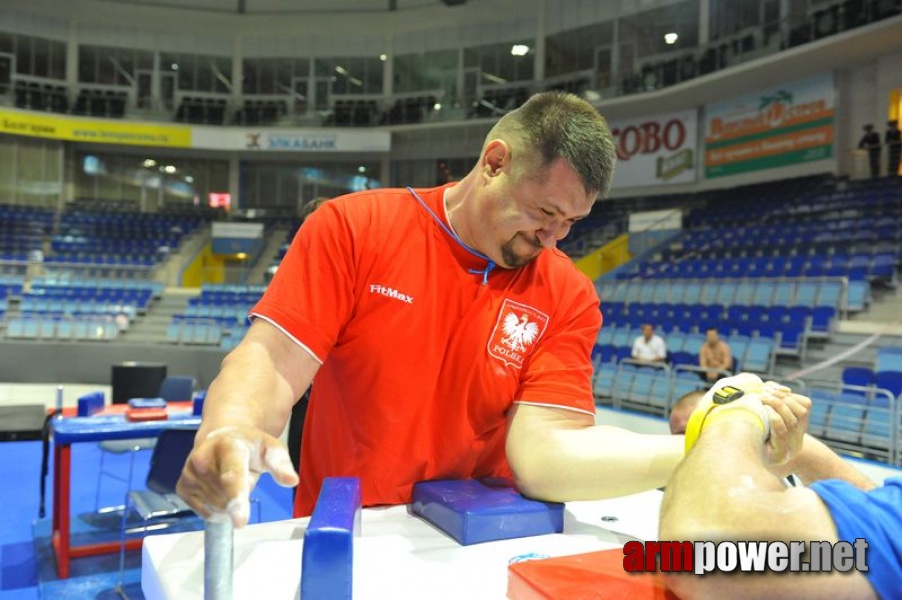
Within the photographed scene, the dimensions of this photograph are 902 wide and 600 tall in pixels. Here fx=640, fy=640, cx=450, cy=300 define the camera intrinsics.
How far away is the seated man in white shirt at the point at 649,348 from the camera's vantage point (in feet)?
23.7

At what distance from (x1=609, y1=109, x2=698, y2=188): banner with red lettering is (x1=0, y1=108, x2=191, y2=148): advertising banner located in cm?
1230

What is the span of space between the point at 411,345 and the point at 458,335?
11 cm

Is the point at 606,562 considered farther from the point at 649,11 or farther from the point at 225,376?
the point at 649,11

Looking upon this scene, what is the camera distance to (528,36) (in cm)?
1839

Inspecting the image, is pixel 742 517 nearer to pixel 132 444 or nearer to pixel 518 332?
pixel 518 332

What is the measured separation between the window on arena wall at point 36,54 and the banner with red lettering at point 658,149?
16.6m

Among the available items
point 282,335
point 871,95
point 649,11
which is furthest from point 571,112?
point 649,11

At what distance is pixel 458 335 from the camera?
1.28 meters

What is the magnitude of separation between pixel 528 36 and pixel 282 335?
1908 cm

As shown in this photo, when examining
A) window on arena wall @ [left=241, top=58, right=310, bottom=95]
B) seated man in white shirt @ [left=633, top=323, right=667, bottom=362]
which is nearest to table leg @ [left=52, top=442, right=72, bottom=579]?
seated man in white shirt @ [left=633, top=323, right=667, bottom=362]

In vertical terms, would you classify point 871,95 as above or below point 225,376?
above

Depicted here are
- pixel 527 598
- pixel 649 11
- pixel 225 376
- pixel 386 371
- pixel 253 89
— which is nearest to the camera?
pixel 527 598

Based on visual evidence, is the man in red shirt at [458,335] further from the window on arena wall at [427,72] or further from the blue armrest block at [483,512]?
the window on arena wall at [427,72]

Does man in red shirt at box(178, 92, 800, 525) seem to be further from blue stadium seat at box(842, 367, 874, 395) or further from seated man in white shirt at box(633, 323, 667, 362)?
seated man in white shirt at box(633, 323, 667, 362)
